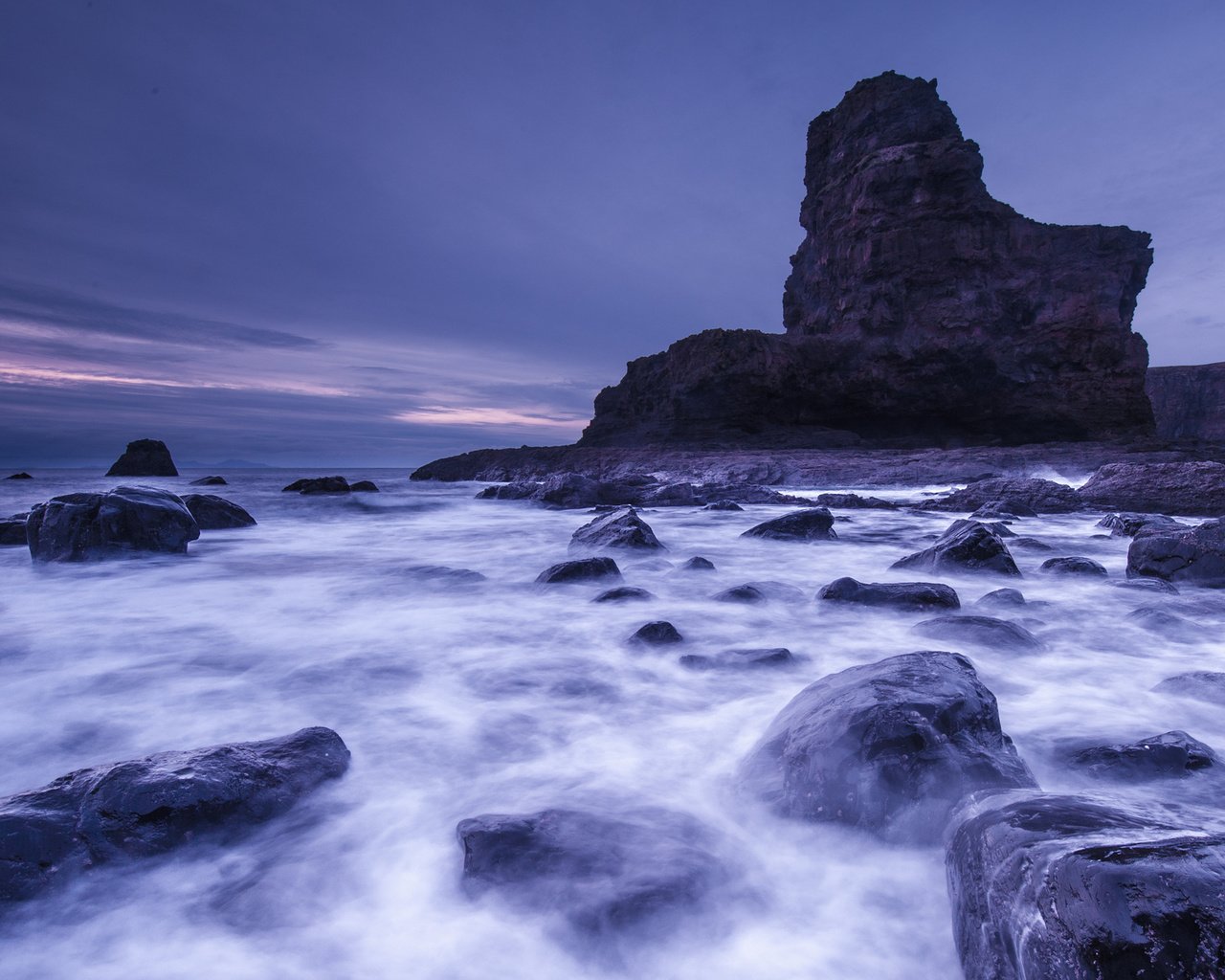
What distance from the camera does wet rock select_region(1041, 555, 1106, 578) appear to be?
5086mm

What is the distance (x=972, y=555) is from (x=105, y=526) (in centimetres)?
743

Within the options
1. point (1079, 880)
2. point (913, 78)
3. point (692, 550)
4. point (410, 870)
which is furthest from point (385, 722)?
point (913, 78)

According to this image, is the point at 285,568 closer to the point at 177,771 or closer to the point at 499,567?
the point at 499,567

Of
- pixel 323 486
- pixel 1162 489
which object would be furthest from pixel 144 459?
pixel 1162 489

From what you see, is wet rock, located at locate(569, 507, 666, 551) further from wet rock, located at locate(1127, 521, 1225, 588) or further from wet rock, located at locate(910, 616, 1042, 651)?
wet rock, located at locate(1127, 521, 1225, 588)

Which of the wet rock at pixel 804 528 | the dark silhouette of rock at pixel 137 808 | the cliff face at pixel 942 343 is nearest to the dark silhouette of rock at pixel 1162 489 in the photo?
the wet rock at pixel 804 528

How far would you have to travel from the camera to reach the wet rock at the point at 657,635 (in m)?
3.28

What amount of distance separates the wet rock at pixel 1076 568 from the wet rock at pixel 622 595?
3.43 m

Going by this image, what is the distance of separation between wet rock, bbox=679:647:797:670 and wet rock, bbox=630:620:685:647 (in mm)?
209

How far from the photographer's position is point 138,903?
4.57ft

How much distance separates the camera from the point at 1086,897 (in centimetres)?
91

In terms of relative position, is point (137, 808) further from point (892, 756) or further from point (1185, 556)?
point (1185, 556)

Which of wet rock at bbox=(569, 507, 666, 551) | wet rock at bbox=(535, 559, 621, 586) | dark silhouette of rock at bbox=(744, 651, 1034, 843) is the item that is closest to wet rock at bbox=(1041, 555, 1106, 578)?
wet rock at bbox=(569, 507, 666, 551)

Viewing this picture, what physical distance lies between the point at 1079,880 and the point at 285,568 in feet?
20.2
